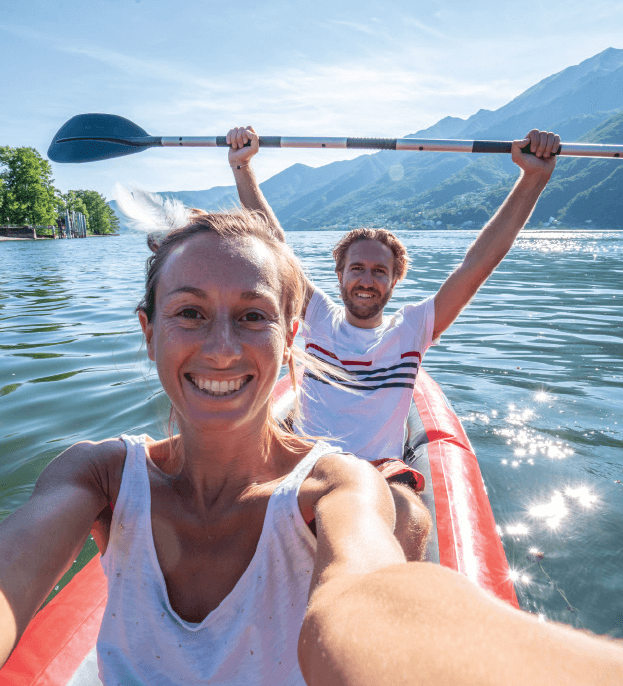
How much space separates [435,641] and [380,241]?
3.44 metres

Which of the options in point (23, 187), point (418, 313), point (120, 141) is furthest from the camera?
point (23, 187)

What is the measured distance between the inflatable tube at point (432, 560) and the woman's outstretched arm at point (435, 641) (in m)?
1.49

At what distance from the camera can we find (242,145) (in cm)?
A: 368

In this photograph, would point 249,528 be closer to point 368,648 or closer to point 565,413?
point 368,648

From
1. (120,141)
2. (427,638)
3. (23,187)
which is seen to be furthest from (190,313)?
(23,187)

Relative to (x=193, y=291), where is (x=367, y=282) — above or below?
below

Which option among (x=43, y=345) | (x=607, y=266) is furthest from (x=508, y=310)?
(x=607, y=266)

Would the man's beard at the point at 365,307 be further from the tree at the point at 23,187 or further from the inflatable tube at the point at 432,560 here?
the tree at the point at 23,187

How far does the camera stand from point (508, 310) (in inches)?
414

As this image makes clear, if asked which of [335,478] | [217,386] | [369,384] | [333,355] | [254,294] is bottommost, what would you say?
[369,384]

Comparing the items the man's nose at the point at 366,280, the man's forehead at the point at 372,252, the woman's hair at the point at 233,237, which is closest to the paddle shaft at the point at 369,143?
the man's forehead at the point at 372,252

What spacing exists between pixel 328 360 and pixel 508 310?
8.27 m

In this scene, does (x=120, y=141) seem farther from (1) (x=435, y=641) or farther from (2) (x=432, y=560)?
(1) (x=435, y=641)

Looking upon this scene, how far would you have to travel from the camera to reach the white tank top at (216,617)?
1267 mm
